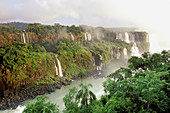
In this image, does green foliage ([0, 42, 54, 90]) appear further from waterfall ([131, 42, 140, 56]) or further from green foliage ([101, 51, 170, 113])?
waterfall ([131, 42, 140, 56])

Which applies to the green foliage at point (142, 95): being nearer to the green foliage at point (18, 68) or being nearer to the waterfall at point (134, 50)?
the green foliage at point (18, 68)

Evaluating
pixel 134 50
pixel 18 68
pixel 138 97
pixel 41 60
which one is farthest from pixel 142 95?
pixel 134 50

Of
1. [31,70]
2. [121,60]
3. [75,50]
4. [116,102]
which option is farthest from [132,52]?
[116,102]

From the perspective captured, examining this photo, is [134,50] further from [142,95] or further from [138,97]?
[138,97]

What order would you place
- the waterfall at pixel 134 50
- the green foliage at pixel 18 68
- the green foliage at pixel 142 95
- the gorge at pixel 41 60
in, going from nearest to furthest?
the green foliage at pixel 142 95 → the green foliage at pixel 18 68 → the gorge at pixel 41 60 → the waterfall at pixel 134 50

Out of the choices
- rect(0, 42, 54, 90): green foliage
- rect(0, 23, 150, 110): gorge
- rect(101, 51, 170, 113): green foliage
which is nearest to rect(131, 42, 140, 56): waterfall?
rect(0, 23, 150, 110): gorge

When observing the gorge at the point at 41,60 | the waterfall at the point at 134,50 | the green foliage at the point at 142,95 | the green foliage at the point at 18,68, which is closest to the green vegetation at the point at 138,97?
the green foliage at the point at 142,95

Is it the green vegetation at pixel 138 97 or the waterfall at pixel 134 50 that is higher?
the green vegetation at pixel 138 97

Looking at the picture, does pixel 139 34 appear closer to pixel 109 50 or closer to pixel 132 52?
pixel 132 52
